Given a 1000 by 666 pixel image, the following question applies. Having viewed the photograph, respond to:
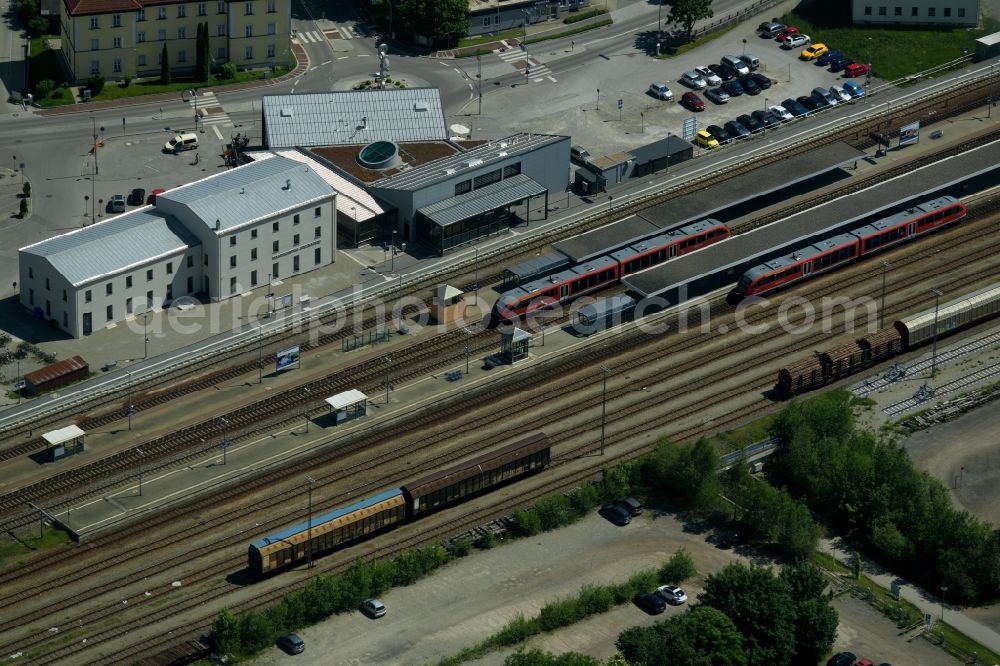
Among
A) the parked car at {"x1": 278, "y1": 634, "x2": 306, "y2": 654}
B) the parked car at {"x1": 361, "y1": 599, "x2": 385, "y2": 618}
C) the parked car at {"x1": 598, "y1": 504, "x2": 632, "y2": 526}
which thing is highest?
the parked car at {"x1": 598, "y1": 504, "x2": 632, "y2": 526}

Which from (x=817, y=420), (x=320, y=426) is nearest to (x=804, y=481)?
(x=817, y=420)

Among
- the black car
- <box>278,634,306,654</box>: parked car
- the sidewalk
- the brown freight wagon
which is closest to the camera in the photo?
<box>278,634,306,654</box>: parked car

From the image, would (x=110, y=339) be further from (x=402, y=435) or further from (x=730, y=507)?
(x=730, y=507)

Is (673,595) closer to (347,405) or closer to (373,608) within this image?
(373,608)

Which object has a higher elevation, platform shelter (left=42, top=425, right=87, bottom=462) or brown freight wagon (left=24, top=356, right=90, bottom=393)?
brown freight wagon (left=24, top=356, right=90, bottom=393)

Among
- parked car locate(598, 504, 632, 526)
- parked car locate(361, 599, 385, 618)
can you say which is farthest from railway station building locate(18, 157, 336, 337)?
parked car locate(598, 504, 632, 526)

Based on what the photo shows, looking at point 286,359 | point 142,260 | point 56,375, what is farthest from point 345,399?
point 56,375

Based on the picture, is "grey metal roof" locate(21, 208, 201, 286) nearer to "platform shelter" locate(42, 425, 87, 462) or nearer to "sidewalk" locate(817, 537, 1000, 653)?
"platform shelter" locate(42, 425, 87, 462)

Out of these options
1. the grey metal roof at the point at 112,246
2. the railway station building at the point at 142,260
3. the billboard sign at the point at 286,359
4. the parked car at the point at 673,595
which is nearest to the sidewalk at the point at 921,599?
the parked car at the point at 673,595
